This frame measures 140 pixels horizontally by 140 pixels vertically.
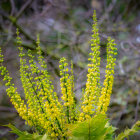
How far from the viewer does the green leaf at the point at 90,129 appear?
0.79 m

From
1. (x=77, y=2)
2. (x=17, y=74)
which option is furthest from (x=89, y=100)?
(x=77, y=2)

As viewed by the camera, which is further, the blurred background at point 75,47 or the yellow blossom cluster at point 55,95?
the blurred background at point 75,47

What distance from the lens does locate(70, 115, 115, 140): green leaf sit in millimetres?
791

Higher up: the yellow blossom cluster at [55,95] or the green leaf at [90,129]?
the yellow blossom cluster at [55,95]

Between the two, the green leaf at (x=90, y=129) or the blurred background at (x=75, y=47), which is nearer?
the green leaf at (x=90, y=129)

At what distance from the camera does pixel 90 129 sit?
0.83 metres

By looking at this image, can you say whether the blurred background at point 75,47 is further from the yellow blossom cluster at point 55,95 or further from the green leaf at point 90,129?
the green leaf at point 90,129

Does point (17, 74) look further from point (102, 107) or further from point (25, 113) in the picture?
point (102, 107)

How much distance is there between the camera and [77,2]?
6.94 metres

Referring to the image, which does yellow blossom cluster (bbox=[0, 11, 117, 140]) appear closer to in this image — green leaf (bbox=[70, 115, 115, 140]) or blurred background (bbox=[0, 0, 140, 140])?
green leaf (bbox=[70, 115, 115, 140])

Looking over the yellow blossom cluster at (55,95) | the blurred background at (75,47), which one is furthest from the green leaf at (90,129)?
the blurred background at (75,47)

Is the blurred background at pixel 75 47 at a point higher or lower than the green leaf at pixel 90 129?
higher

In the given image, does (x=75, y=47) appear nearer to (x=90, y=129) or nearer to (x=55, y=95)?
(x=55, y=95)

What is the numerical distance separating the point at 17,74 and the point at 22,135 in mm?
332
